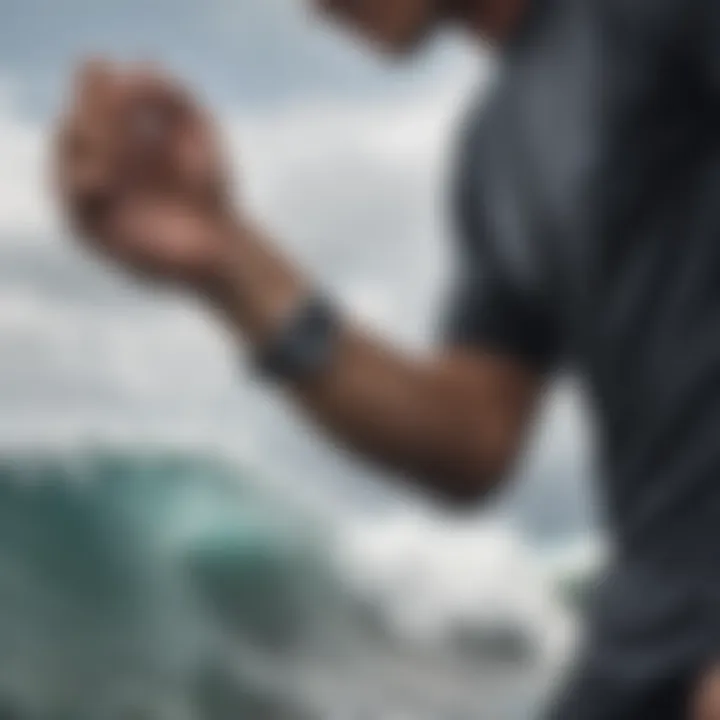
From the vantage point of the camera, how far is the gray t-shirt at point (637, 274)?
1.85 feet

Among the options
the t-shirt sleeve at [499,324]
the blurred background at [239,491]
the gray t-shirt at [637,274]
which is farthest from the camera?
the blurred background at [239,491]

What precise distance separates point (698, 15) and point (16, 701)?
440mm

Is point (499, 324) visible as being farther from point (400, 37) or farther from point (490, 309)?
point (400, 37)

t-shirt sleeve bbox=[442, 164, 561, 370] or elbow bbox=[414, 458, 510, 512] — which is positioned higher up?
t-shirt sleeve bbox=[442, 164, 561, 370]

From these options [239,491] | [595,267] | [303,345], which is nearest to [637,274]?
[595,267]

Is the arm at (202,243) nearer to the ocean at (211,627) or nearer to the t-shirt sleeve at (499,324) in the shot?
the t-shirt sleeve at (499,324)

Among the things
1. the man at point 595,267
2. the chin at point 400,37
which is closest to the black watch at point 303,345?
the man at point 595,267

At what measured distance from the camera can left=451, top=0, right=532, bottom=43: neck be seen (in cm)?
66

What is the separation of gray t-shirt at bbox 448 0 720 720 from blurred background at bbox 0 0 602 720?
0.14 metres

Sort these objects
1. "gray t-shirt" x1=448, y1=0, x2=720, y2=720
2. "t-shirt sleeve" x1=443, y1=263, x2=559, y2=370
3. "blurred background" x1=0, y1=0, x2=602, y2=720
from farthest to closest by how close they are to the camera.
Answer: "blurred background" x1=0, y1=0, x2=602, y2=720, "t-shirt sleeve" x1=443, y1=263, x2=559, y2=370, "gray t-shirt" x1=448, y1=0, x2=720, y2=720

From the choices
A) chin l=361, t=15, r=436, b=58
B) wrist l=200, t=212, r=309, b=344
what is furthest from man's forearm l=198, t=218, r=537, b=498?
chin l=361, t=15, r=436, b=58

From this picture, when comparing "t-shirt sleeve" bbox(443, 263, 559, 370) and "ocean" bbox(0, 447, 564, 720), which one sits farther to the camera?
"ocean" bbox(0, 447, 564, 720)

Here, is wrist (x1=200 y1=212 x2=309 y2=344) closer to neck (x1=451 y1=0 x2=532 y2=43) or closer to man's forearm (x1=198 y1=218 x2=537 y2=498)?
man's forearm (x1=198 y1=218 x2=537 y2=498)

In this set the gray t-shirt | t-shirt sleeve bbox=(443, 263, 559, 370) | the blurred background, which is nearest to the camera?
the gray t-shirt
